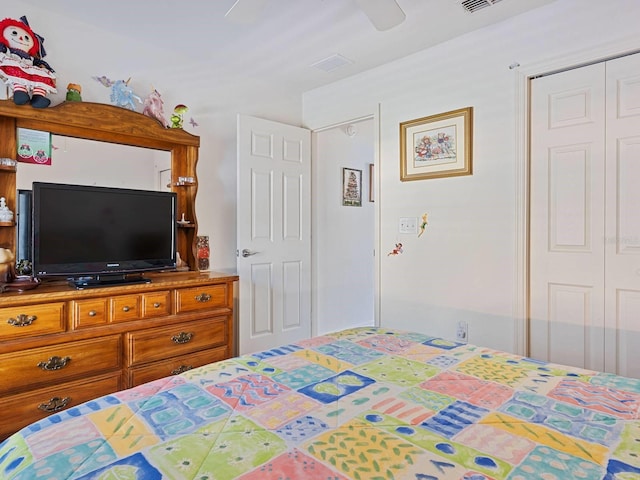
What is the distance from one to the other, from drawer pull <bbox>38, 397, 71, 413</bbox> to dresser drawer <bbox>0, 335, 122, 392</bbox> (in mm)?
101

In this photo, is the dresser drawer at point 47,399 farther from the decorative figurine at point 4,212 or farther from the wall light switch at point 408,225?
the wall light switch at point 408,225

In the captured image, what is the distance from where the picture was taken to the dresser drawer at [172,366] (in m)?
2.29

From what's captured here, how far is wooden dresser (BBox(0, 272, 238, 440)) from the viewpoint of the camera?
1890 millimetres

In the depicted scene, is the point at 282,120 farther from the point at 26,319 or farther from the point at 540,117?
the point at 26,319

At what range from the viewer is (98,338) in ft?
7.00

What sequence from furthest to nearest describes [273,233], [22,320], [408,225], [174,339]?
[273,233]
[408,225]
[174,339]
[22,320]

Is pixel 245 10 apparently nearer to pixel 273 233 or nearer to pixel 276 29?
pixel 276 29

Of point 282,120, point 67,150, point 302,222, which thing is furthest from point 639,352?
point 67,150

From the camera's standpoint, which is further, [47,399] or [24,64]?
[24,64]

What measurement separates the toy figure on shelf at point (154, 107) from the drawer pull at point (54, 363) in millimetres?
1677

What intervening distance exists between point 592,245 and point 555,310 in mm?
453

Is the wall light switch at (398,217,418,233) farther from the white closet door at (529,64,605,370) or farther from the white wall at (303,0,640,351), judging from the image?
the white closet door at (529,64,605,370)

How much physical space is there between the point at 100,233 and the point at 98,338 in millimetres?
633

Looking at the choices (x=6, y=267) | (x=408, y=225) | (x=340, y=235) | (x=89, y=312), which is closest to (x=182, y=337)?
(x=89, y=312)
